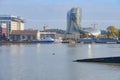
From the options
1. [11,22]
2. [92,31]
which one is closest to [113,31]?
[92,31]

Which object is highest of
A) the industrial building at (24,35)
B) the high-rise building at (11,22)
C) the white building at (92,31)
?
the high-rise building at (11,22)

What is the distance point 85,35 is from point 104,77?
378ft

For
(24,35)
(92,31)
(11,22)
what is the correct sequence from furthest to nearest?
(11,22) < (92,31) < (24,35)

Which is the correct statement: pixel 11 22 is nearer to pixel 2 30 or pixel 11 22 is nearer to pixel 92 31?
pixel 2 30

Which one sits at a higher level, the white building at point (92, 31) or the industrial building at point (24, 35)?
the white building at point (92, 31)

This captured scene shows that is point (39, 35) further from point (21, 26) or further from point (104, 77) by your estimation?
point (104, 77)

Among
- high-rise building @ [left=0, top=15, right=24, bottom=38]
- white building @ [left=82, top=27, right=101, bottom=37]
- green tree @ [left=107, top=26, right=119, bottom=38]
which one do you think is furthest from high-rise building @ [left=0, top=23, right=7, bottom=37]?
green tree @ [left=107, top=26, right=119, bottom=38]

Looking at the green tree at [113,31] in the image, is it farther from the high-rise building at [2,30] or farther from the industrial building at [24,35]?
the high-rise building at [2,30]

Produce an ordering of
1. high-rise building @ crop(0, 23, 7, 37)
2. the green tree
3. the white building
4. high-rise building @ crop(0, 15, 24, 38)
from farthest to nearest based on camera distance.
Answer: high-rise building @ crop(0, 15, 24, 38) < the white building < high-rise building @ crop(0, 23, 7, 37) < the green tree

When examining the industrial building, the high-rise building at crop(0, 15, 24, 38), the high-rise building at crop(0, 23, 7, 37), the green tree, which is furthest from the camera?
the high-rise building at crop(0, 15, 24, 38)

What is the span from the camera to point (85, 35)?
5266 inches

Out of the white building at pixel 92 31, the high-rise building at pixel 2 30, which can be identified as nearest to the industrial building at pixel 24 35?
the high-rise building at pixel 2 30

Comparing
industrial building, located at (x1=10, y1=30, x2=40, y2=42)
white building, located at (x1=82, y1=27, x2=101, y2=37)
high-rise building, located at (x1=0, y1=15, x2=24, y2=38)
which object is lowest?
industrial building, located at (x1=10, y1=30, x2=40, y2=42)

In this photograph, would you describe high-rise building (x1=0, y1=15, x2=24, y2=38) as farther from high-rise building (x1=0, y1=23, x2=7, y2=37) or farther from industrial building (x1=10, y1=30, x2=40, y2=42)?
high-rise building (x1=0, y1=23, x2=7, y2=37)
